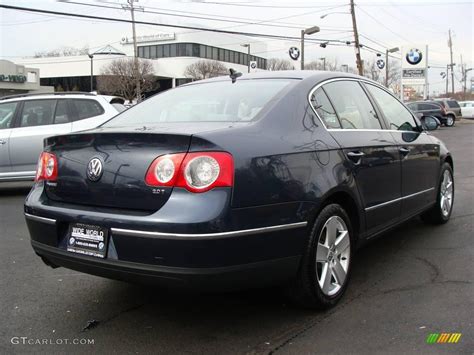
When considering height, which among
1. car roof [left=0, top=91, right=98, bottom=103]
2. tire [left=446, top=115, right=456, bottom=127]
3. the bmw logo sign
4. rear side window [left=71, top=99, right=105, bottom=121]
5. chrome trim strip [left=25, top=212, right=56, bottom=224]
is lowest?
chrome trim strip [left=25, top=212, right=56, bottom=224]

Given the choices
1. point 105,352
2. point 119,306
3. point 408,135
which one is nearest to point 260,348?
point 105,352

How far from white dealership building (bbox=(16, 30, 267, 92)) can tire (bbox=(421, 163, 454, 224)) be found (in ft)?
219

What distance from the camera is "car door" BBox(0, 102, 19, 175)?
27.6 feet

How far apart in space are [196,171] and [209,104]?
1101 mm

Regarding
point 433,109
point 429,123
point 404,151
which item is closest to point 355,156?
point 404,151

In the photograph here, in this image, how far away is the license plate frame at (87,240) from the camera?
117 inches

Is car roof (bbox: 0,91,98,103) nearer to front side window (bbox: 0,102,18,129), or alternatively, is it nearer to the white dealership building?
front side window (bbox: 0,102,18,129)

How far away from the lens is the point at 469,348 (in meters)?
2.93

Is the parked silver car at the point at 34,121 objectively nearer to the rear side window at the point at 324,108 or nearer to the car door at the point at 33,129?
the car door at the point at 33,129

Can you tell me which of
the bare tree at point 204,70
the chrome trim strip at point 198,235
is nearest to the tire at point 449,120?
the chrome trim strip at point 198,235

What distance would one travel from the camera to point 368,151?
13.1 ft

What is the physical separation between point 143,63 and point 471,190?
57.7 meters

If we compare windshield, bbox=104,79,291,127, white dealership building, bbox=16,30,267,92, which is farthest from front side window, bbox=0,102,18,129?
white dealership building, bbox=16,30,267,92

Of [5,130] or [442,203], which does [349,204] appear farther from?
[5,130]
